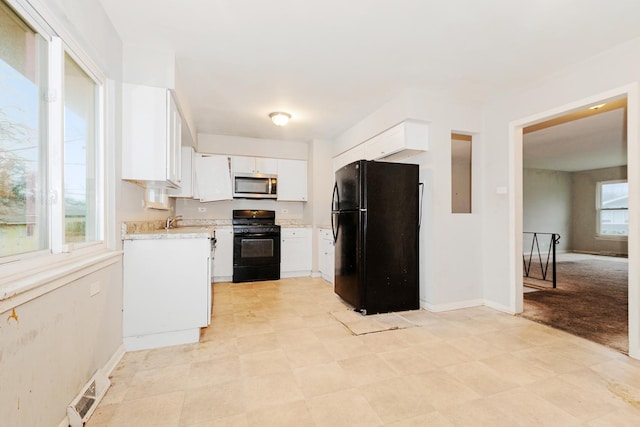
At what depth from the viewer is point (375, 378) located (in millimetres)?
1926

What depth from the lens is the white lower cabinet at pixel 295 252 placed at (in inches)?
194

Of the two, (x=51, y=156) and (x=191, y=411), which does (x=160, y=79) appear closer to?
(x=51, y=156)

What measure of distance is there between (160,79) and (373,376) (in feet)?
9.38

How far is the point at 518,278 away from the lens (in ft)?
10.4

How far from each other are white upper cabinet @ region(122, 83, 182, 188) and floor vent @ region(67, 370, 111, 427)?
4.72ft

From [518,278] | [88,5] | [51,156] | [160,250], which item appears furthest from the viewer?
[518,278]

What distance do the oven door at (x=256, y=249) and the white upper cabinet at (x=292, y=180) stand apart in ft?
2.74

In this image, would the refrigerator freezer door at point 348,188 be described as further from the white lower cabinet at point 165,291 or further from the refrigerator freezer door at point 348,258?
the white lower cabinet at point 165,291

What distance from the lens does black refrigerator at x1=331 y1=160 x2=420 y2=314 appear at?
10.3 feet

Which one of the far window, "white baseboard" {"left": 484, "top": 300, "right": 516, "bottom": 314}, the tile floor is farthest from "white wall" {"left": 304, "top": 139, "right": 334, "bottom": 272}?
the far window

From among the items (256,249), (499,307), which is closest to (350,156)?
(256,249)

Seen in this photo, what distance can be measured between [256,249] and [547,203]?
890cm

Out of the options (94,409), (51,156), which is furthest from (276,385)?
(51,156)

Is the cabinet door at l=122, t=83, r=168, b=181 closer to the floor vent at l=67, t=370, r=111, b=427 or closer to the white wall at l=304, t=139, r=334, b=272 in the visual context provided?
the floor vent at l=67, t=370, r=111, b=427
